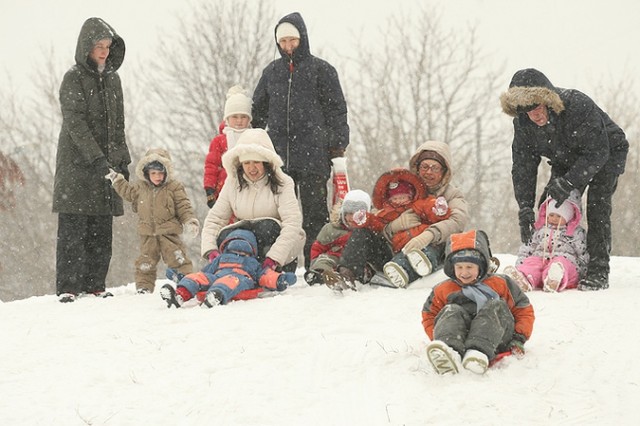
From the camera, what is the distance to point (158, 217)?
259 inches

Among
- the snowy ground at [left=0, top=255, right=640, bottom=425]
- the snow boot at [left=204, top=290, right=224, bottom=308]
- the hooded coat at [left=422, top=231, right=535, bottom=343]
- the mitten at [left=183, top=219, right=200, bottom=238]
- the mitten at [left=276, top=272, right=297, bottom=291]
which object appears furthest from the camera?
the mitten at [left=183, top=219, right=200, bottom=238]

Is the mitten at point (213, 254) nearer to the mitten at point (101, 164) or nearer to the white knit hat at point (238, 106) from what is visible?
the mitten at point (101, 164)

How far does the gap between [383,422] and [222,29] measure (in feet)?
69.3

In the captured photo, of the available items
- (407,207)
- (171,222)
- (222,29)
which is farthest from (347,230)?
(222,29)

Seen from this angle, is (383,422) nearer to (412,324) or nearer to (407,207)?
(412,324)

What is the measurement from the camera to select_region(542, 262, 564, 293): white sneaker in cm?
519

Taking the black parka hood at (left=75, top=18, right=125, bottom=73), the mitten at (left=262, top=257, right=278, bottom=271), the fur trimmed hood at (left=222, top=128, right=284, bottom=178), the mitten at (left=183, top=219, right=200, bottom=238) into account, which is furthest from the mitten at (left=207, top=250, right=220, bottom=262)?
the black parka hood at (left=75, top=18, right=125, bottom=73)

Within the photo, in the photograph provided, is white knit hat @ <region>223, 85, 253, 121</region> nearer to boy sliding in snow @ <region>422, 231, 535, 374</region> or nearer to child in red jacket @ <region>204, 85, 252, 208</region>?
child in red jacket @ <region>204, 85, 252, 208</region>

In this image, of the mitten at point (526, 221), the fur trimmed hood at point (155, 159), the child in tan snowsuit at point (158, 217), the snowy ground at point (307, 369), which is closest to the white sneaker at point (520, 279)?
the snowy ground at point (307, 369)

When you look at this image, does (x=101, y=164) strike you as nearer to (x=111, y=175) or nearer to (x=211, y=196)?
(x=111, y=175)

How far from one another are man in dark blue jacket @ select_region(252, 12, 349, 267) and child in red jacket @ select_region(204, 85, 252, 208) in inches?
11.4

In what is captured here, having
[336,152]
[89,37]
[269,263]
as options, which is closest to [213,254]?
[269,263]

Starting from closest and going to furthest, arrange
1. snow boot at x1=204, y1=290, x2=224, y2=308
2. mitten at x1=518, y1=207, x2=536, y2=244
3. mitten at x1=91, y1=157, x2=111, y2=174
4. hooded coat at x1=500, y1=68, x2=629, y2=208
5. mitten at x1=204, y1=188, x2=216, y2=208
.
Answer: snow boot at x1=204, y1=290, x2=224, y2=308 < hooded coat at x1=500, y1=68, x2=629, y2=208 < mitten at x1=518, y1=207, x2=536, y2=244 < mitten at x1=91, y1=157, x2=111, y2=174 < mitten at x1=204, y1=188, x2=216, y2=208

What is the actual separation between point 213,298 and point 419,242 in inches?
65.4
